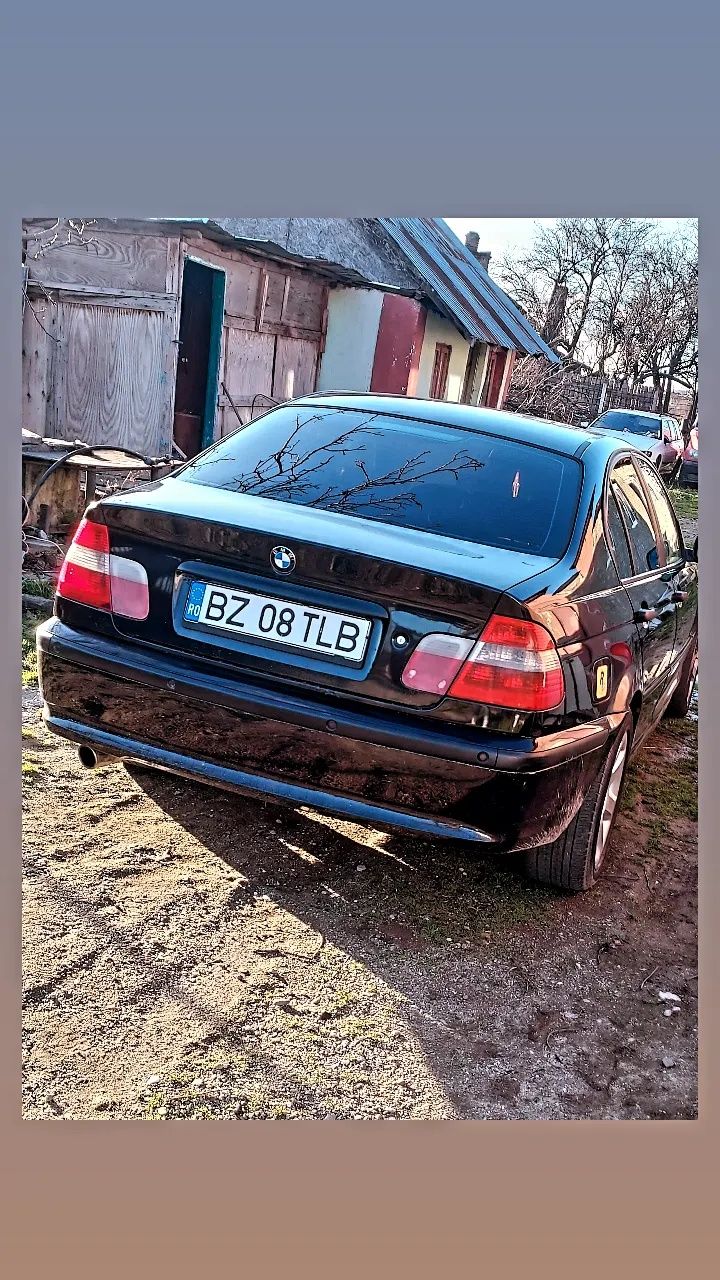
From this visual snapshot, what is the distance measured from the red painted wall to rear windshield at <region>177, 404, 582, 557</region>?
433 mm

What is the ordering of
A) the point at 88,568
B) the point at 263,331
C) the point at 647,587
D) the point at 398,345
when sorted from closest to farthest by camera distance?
→ 1. the point at 88,568
2. the point at 647,587
3. the point at 398,345
4. the point at 263,331

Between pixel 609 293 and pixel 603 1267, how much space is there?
235 cm

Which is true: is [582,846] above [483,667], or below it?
below

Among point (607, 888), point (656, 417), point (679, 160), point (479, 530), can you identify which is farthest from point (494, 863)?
point (679, 160)

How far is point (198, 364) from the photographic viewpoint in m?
3.87

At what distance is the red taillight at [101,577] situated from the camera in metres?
2.16

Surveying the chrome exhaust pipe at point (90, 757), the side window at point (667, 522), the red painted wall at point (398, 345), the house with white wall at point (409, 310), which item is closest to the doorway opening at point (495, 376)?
the house with white wall at point (409, 310)

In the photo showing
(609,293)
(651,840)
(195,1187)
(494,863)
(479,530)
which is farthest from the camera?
(651,840)

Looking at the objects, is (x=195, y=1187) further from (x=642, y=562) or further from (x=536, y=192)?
(x=536, y=192)

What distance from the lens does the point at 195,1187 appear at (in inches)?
84.1

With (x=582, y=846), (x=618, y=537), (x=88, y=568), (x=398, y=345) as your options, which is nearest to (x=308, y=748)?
(x=88, y=568)

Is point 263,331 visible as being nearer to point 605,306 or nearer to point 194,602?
point 605,306

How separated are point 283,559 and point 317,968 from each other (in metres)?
0.89

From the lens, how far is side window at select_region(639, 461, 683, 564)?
2.92 meters
